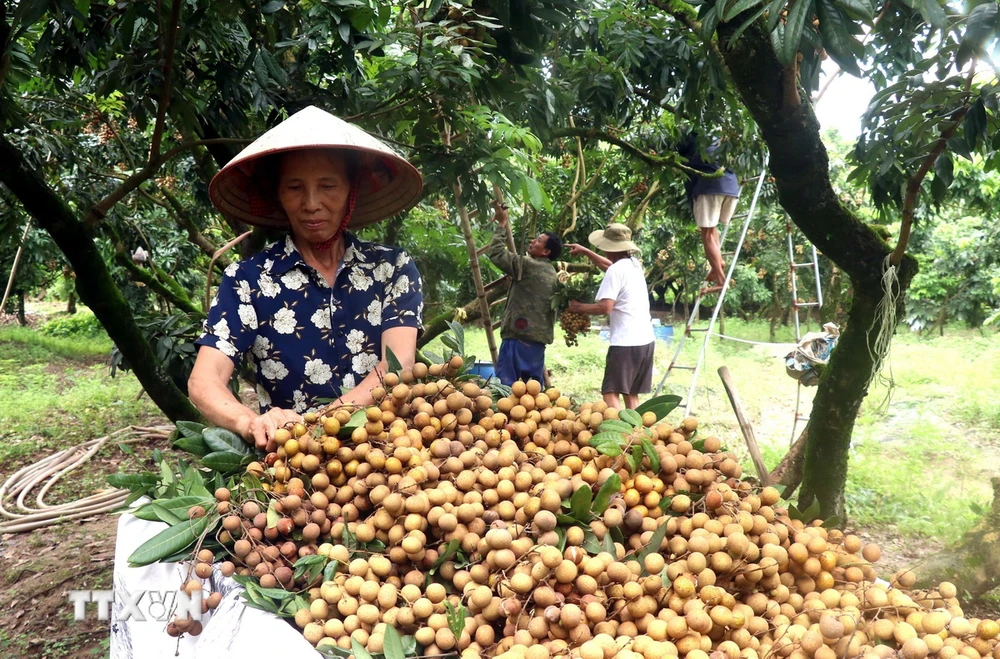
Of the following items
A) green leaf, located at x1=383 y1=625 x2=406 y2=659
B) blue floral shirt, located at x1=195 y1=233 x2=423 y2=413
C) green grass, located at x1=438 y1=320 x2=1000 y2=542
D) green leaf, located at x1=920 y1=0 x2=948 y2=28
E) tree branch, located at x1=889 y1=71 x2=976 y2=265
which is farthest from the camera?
green grass, located at x1=438 y1=320 x2=1000 y2=542

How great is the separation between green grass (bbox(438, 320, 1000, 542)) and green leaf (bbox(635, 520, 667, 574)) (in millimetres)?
2625

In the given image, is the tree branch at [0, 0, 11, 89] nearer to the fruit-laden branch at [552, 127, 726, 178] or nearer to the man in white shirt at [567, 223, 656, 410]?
the fruit-laden branch at [552, 127, 726, 178]

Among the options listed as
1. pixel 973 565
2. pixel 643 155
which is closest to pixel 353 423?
pixel 973 565

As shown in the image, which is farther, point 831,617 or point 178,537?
point 178,537

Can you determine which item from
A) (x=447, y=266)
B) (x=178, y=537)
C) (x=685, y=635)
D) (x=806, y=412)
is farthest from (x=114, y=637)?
(x=806, y=412)

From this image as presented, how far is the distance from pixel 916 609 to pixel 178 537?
3.85ft

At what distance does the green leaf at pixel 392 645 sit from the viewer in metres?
0.85

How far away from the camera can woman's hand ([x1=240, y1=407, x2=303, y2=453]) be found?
1240 millimetres

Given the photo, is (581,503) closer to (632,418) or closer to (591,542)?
(591,542)

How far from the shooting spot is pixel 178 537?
110cm

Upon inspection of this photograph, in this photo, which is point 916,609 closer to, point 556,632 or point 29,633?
point 556,632

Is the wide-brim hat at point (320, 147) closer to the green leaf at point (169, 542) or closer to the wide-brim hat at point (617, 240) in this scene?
the green leaf at point (169, 542)

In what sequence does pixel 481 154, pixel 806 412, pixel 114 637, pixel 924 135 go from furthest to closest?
pixel 806 412
pixel 481 154
pixel 924 135
pixel 114 637

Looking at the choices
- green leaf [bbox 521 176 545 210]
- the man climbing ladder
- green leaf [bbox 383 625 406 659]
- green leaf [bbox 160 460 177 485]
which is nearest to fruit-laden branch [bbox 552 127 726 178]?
the man climbing ladder
